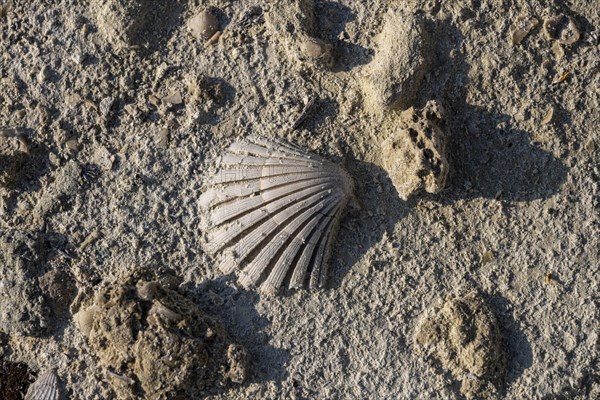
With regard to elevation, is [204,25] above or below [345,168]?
above

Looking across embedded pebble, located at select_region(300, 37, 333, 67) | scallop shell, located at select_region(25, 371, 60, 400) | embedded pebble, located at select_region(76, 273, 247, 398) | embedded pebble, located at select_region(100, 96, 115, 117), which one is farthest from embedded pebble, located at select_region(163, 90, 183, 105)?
scallop shell, located at select_region(25, 371, 60, 400)

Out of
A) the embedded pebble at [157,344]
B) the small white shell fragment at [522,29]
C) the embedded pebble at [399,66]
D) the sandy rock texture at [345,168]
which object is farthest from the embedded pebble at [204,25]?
the small white shell fragment at [522,29]

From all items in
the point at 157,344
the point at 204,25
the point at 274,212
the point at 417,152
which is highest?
the point at 204,25

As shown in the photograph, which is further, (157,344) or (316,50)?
(316,50)

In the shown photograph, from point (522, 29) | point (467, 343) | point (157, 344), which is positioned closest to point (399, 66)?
point (522, 29)

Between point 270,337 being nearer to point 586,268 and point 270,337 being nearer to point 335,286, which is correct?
point 335,286

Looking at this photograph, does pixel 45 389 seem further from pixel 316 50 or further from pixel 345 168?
pixel 316 50

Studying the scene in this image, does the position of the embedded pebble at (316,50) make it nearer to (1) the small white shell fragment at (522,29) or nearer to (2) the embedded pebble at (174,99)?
(2) the embedded pebble at (174,99)

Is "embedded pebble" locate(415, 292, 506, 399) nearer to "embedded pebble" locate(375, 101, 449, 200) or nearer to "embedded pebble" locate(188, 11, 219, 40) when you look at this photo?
"embedded pebble" locate(375, 101, 449, 200)
